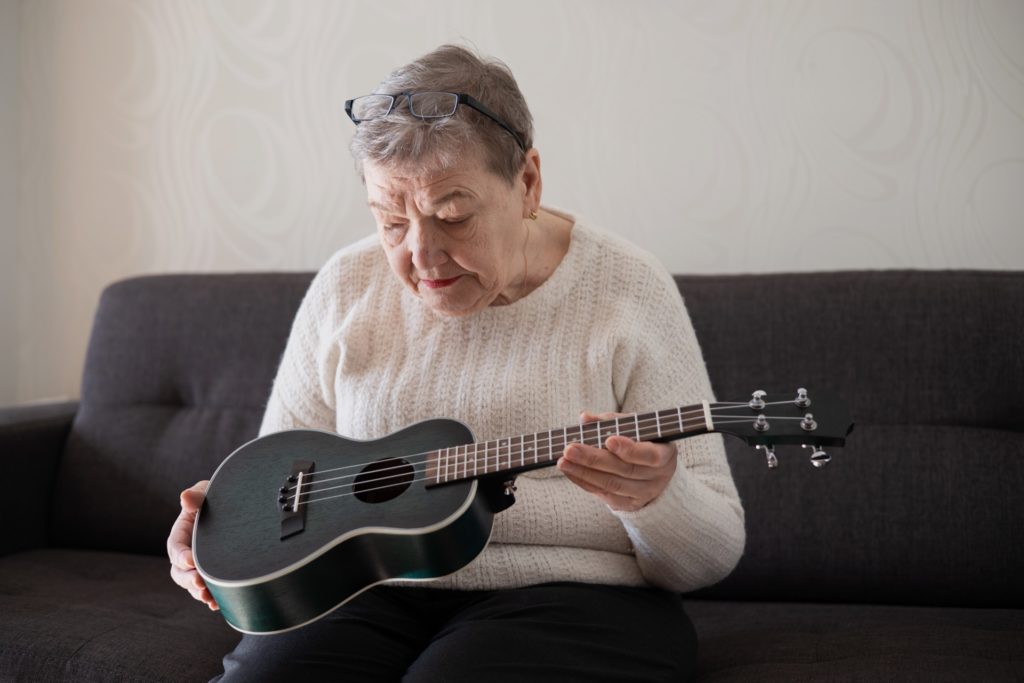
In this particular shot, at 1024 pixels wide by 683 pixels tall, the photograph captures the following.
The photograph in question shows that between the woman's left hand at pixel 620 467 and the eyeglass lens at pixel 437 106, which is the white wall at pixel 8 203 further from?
the woman's left hand at pixel 620 467

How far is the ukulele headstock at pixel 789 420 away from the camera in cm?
101

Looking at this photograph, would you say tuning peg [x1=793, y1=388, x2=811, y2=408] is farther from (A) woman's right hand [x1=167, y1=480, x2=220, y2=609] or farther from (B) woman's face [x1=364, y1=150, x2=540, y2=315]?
(A) woman's right hand [x1=167, y1=480, x2=220, y2=609]

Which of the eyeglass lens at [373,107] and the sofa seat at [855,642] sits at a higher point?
the eyeglass lens at [373,107]

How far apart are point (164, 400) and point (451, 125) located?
117 centimetres

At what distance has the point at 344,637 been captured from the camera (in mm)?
1242

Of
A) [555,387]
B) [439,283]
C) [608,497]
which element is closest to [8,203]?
[439,283]

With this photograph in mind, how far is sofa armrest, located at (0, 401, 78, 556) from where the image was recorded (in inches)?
76.6

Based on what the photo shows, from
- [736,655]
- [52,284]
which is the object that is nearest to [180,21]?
[52,284]

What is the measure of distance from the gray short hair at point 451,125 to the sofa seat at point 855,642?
0.77 metres

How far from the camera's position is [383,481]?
1.23 m

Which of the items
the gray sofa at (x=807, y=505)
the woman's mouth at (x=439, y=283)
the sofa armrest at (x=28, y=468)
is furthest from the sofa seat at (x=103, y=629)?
the woman's mouth at (x=439, y=283)

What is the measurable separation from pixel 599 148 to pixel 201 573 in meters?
1.33

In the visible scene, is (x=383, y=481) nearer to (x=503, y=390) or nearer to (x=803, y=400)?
(x=503, y=390)

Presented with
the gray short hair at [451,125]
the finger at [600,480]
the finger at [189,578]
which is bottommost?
the finger at [189,578]
